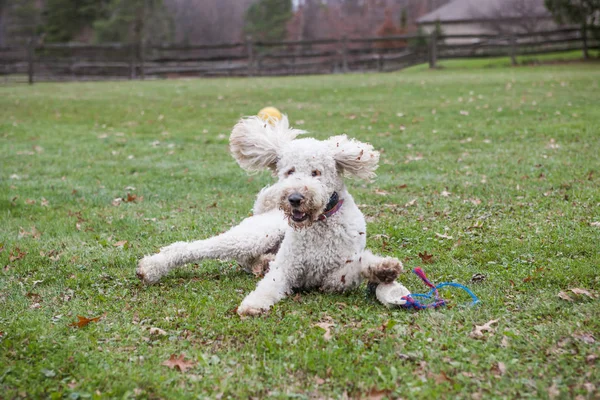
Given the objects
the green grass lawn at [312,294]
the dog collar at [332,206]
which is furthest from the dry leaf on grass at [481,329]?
the dog collar at [332,206]

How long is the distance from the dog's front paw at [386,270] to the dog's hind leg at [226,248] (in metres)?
1.03

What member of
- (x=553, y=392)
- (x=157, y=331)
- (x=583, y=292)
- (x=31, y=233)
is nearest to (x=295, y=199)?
(x=157, y=331)

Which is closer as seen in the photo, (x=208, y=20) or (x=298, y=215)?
(x=298, y=215)

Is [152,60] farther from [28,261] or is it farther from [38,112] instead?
[28,261]

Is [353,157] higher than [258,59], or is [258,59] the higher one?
[258,59]

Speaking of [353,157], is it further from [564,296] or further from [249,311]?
[564,296]

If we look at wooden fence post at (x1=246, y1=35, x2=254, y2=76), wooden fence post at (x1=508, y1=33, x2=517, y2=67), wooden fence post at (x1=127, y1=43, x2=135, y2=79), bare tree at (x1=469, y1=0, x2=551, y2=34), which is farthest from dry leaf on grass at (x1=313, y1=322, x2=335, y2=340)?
bare tree at (x1=469, y1=0, x2=551, y2=34)

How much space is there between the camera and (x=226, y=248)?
5.02 m

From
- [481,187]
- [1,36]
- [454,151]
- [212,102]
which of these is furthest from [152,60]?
[1,36]

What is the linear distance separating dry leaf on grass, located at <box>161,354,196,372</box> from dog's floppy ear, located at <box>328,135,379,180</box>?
1.91 metres

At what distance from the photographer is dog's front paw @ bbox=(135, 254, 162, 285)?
15.7 ft

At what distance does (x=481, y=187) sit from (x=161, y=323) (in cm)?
522

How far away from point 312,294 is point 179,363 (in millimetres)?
1343

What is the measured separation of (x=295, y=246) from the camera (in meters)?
4.50
